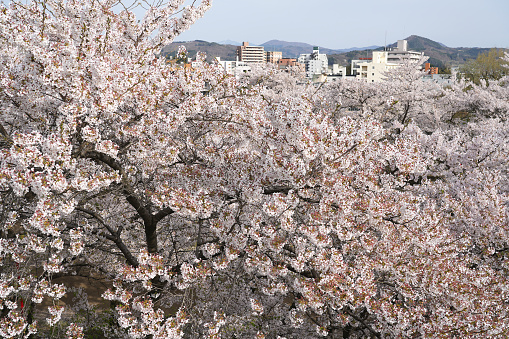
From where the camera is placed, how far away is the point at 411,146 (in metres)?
4.68

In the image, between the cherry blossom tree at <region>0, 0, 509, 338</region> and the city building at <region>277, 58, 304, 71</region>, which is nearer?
the cherry blossom tree at <region>0, 0, 509, 338</region>

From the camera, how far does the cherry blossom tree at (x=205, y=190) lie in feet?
12.6

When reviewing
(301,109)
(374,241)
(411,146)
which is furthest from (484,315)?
(301,109)

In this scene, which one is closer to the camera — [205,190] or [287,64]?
[205,190]

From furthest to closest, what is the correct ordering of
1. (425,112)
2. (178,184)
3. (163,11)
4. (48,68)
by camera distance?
(425,112) < (163,11) < (178,184) < (48,68)

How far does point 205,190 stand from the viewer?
479 centimetres

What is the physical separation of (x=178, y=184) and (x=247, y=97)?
176 centimetres

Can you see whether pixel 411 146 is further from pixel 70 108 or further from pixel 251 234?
pixel 70 108

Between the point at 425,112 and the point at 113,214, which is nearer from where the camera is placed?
the point at 113,214

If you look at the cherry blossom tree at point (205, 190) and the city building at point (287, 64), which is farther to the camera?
the city building at point (287, 64)

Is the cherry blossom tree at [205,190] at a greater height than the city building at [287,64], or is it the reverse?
the city building at [287,64]

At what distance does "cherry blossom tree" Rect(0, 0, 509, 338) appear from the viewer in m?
3.85

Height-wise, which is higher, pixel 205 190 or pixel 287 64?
pixel 287 64

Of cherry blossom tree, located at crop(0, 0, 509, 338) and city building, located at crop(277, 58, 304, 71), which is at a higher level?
city building, located at crop(277, 58, 304, 71)
